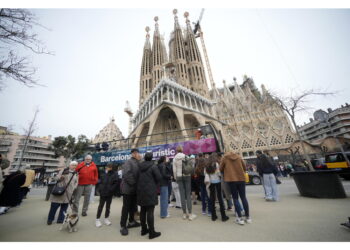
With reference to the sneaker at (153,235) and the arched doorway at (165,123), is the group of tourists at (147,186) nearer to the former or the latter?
the sneaker at (153,235)

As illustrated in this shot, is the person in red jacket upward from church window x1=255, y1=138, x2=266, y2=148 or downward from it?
downward

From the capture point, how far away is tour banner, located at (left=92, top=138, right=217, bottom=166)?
27.0 ft

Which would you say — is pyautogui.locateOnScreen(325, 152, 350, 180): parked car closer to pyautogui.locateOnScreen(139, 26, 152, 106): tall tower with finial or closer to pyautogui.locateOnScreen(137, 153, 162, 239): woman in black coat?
pyautogui.locateOnScreen(137, 153, 162, 239): woman in black coat

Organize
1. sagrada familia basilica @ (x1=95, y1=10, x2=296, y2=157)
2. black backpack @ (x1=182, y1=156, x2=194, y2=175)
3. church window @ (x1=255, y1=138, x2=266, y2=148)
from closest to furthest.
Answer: black backpack @ (x1=182, y1=156, x2=194, y2=175), sagrada familia basilica @ (x1=95, y1=10, x2=296, y2=157), church window @ (x1=255, y1=138, x2=266, y2=148)

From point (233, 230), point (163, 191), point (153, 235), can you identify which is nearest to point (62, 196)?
point (163, 191)

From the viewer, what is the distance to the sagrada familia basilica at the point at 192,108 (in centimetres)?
2519

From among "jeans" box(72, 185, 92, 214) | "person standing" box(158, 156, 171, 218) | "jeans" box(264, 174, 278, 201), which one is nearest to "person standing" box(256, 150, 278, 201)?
"jeans" box(264, 174, 278, 201)

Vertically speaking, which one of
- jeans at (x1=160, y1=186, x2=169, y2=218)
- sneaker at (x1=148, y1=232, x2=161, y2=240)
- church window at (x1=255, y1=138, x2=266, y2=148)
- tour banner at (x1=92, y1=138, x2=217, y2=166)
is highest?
church window at (x1=255, y1=138, x2=266, y2=148)

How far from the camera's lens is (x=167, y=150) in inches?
345

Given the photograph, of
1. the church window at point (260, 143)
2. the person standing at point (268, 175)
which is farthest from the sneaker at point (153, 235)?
the church window at point (260, 143)

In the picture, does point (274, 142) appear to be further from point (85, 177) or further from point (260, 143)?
point (85, 177)

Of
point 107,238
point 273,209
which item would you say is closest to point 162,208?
point 107,238

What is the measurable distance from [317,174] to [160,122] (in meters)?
22.7

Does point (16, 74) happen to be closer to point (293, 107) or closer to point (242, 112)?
point (293, 107)
